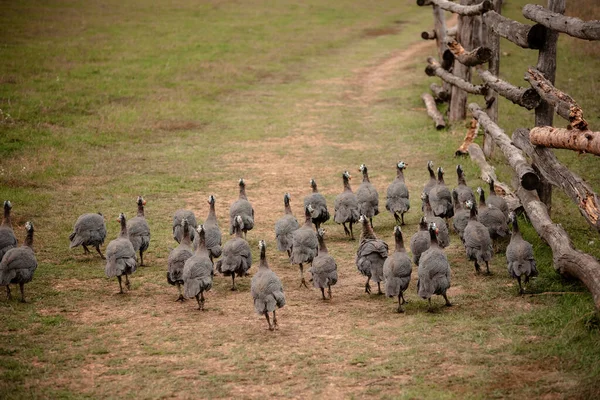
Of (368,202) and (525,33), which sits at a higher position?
(525,33)

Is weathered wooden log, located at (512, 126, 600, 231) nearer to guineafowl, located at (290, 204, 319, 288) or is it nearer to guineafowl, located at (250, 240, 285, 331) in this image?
guineafowl, located at (290, 204, 319, 288)

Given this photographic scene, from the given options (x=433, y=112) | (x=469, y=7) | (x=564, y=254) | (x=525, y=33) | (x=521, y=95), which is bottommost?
(x=564, y=254)

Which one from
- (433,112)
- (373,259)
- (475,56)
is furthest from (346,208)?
(433,112)

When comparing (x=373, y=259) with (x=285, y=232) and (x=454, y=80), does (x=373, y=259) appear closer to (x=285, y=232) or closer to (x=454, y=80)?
(x=285, y=232)

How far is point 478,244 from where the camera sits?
34.3ft

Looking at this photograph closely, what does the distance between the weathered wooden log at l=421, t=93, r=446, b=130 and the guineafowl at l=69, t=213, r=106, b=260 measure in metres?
12.0

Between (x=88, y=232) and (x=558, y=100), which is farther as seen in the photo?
(x=88, y=232)

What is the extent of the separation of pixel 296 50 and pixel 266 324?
27.9 meters

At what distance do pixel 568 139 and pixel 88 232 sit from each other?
Result: 7.36 metres

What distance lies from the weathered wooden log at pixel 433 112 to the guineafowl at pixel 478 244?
1079cm

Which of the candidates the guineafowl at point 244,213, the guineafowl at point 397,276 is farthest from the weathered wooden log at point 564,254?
the guineafowl at point 244,213

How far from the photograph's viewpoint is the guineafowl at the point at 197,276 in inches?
379

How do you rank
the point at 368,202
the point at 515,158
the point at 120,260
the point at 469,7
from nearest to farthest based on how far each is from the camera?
1. the point at 120,260
2. the point at 515,158
3. the point at 368,202
4. the point at 469,7

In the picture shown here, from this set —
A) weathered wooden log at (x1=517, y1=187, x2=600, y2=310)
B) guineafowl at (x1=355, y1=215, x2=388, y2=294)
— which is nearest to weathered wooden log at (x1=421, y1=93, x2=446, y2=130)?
weathered wooden log at (x1=517, y1=187, x2=600, y2=310)
